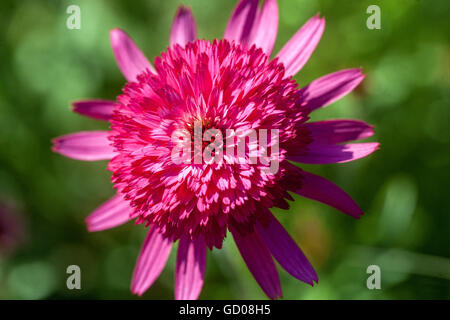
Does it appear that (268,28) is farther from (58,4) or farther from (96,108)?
(58,4)

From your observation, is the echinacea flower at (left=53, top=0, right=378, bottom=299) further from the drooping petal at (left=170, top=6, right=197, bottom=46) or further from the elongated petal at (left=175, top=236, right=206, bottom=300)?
the drooping petal at (left=170, top=6, right=197, bottom=46)

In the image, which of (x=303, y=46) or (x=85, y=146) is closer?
(x=303, y=46)

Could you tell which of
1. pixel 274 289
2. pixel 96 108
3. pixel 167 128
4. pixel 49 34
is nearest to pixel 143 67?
pixel 96 108

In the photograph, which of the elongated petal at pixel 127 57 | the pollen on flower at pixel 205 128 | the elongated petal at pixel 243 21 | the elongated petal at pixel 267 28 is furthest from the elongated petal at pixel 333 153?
the elongated petal at pixel 127 57

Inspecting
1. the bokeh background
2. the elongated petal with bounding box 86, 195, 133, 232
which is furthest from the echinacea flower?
the bokeh background

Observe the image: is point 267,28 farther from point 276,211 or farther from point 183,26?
point 276,211

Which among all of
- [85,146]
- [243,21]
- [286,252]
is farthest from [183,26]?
[286,252]
